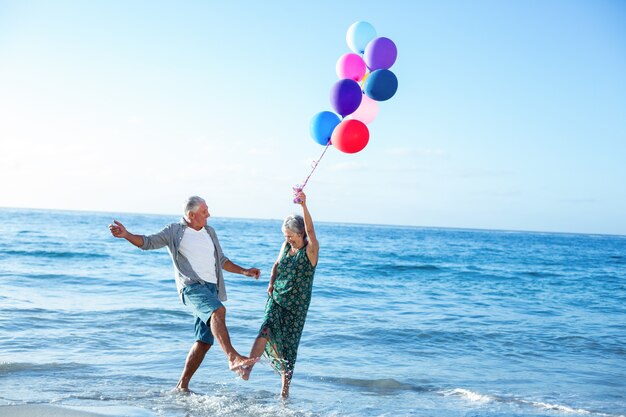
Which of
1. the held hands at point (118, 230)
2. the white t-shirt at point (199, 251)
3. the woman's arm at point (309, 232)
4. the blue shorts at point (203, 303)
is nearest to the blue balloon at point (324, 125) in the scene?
the woman's arm at point (309, 232)

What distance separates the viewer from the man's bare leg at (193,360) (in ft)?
18.3

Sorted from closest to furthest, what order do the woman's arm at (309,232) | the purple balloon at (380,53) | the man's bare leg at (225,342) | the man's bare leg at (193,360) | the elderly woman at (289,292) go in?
the man's bare leg at (225,342) < the woman's arm at (309,232) < the elderly woman at (289,292) < the man's bare leg at (193,360) < the purple balloon at (380,53)

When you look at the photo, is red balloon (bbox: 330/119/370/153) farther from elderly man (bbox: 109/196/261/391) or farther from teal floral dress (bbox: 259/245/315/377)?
elderly man (bbox: 109/196/261/391)

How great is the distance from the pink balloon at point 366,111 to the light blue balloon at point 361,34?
2.08 ft

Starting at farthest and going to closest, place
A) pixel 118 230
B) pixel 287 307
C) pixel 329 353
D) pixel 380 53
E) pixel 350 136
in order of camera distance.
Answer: pixel 329 353, pixel 380 53, pixel 350 136, pixel 287 307, pixel 118 230

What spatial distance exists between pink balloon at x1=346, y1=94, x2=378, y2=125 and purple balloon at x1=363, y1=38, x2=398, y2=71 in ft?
1.18

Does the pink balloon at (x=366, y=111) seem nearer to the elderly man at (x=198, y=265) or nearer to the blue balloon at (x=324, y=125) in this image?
the blue balloon at (x=324, y=125)

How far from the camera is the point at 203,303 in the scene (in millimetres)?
5262

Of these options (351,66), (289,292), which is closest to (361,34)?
(351,66)

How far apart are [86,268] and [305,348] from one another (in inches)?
460

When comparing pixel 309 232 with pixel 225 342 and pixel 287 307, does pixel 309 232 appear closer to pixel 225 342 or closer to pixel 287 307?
pixel 287 307

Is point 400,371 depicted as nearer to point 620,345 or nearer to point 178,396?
point 178,396

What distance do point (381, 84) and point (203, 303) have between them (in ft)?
9.10

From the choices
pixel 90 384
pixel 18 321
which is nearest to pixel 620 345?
pixel 90 384
